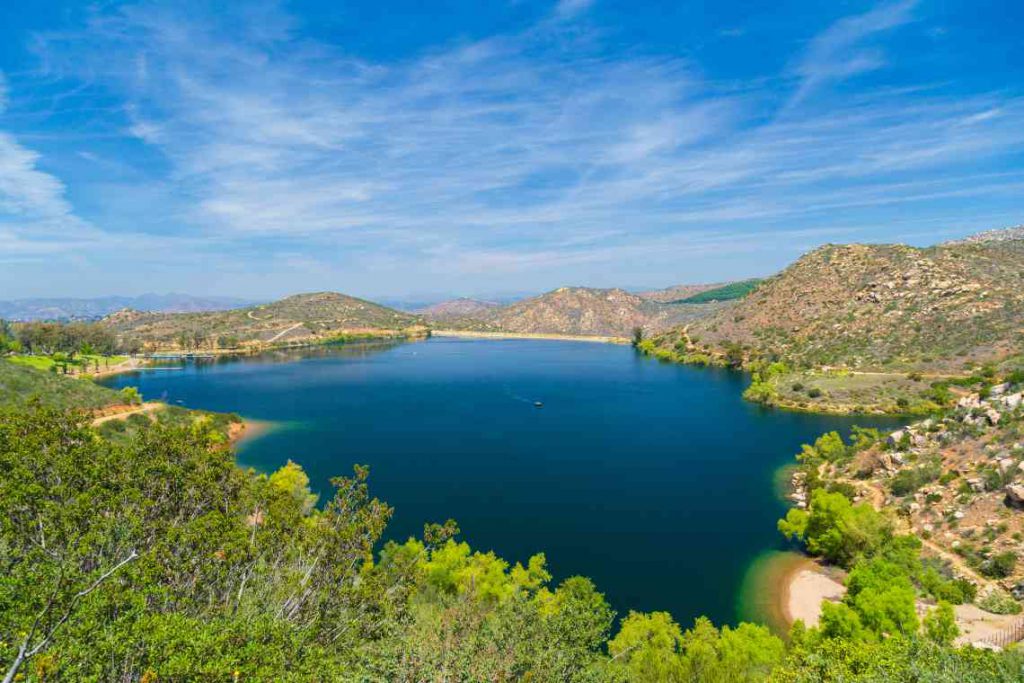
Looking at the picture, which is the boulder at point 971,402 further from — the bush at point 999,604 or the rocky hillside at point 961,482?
the bush at point 999,604

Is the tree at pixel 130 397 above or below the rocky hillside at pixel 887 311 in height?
below

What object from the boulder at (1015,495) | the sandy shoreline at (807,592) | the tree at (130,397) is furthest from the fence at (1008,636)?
the tree at (130,397)

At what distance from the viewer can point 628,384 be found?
404ft

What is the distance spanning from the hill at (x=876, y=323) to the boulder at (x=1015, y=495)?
51853 millimetres

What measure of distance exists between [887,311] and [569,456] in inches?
3616

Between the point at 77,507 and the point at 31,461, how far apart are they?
4.17 meters

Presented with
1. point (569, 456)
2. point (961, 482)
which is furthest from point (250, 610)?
point (569, 456)

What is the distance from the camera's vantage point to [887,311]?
118 m

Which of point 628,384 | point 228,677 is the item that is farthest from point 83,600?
point 628,384

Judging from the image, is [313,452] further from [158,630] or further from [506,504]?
[158,630]

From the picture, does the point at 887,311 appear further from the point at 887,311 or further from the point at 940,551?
the point at 940,551

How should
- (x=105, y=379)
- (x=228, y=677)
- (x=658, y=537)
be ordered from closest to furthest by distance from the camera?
(x=228, y=677) < (x=658, y=537) < (x=105, y=379)

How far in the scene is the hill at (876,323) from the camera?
304ft

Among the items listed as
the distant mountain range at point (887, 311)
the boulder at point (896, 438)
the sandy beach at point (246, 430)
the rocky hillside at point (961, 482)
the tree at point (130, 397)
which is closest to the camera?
the rocky hillside at point (961, 482)
